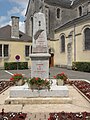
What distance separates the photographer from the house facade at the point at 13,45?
27506 millimetres

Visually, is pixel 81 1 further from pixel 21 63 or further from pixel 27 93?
pixel 27 93

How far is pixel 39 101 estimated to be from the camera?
21.4 feet

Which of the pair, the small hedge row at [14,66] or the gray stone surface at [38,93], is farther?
the small hedge row at [14,66]

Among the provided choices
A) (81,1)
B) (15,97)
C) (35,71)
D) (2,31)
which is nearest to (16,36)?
(2,31)

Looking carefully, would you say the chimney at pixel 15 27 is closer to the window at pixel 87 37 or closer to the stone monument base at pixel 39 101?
the window at pixel 87 37

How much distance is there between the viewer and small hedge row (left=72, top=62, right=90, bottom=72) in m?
22.1

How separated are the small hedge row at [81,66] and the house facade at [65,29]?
2.77 ft

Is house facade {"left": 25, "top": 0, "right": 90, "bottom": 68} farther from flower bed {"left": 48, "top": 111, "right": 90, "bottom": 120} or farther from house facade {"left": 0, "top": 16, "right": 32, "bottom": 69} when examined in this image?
flower bed {"left": 48, "top": 111, "right": 90, "bottom": 120}

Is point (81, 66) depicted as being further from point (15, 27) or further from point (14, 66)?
point (15, 27)

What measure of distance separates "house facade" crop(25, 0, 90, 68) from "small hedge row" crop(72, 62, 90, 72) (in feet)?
2.77

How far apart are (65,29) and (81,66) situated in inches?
325

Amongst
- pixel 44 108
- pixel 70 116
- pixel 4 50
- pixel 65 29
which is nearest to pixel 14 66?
pixel 4 50

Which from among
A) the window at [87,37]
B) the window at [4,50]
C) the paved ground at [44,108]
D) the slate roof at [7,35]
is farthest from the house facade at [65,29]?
the paved ground at [44,108]

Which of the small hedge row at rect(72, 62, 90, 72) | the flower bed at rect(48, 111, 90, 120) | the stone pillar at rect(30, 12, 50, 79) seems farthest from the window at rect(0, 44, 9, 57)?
the flower bed at rect(48, 111, 90, 120)
